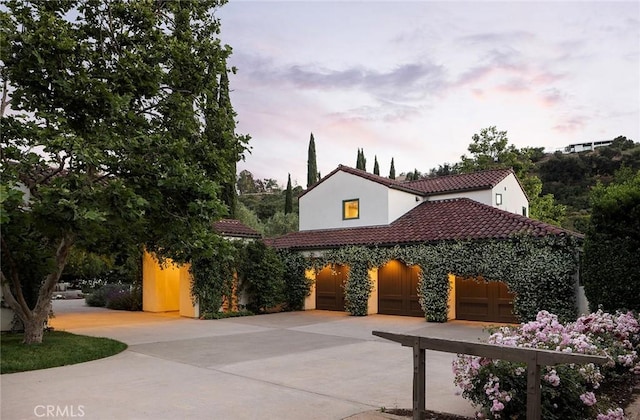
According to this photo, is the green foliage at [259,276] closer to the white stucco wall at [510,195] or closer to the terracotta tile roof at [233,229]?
the terracotta tile roof at [233,229]

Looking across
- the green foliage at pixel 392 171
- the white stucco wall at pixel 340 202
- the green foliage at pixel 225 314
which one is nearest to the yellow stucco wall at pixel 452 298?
the white stucco wall at pixel 340 202

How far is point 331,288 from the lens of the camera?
852 inches

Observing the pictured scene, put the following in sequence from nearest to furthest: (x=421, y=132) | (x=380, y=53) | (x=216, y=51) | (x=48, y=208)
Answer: (x=48, y=208) < (x=216, y=51) < (x=380, y=53) < (x=421, y=132)

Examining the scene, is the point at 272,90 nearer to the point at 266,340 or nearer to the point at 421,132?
the point at 421,132

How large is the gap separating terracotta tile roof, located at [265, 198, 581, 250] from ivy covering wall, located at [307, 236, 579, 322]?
0.31m

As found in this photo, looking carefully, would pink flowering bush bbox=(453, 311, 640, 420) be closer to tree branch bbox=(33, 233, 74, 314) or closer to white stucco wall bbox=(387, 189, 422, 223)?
tree branch bbox=(33, 233, 74, 314)

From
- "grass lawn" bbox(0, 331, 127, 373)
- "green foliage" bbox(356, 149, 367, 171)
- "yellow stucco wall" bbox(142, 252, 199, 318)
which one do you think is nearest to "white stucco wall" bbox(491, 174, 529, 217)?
"yellow stucco wall" bbox(142, 252, 199, 318)

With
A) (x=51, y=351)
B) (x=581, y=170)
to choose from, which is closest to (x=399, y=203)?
(x=51, y=351)

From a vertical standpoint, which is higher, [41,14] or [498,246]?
[41,14]

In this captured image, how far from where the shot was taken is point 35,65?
30.5ft

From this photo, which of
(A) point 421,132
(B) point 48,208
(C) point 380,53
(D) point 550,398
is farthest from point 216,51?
(A) point 421,132

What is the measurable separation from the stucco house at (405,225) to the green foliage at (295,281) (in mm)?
365

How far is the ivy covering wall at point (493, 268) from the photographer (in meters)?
14.5

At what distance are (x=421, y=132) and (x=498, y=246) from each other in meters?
16.8
